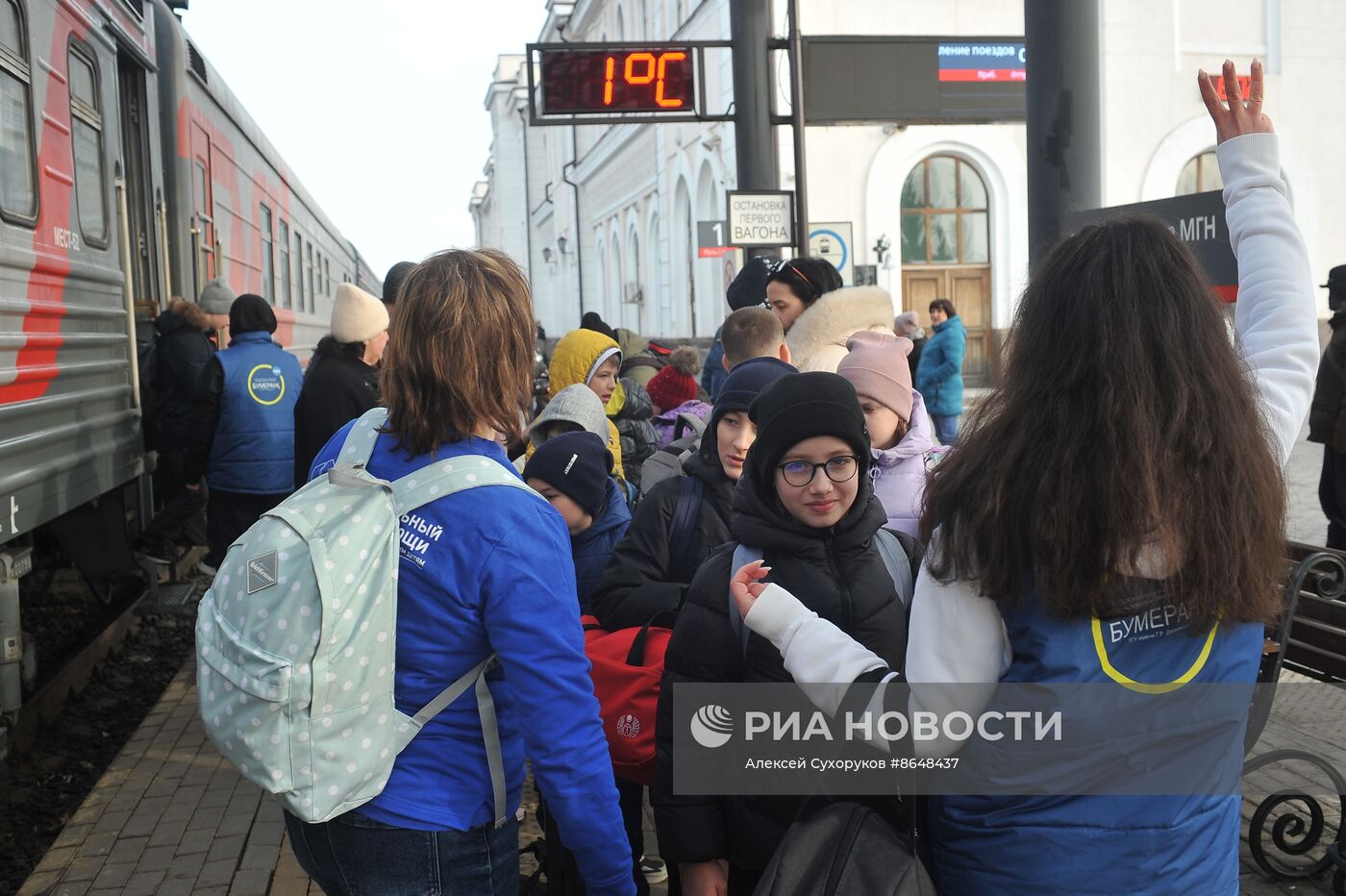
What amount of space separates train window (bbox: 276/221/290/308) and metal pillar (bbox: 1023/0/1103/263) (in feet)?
35.0

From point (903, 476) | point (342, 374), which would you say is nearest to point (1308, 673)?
point (903, 476)

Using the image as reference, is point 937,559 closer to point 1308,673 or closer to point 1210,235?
point 1210,235

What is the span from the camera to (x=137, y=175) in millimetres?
8062

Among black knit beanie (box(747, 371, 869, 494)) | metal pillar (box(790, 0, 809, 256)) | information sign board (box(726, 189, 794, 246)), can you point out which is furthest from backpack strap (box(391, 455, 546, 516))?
metal pillar (box(790, 0, 809, 256))

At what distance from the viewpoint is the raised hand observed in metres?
2.51

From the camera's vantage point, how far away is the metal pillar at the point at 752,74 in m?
10.1

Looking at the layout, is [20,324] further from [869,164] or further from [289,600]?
[869,164]

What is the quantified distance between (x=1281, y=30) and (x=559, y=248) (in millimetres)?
34244

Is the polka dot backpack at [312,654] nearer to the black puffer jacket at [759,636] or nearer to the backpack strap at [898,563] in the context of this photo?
the black puffer jacket at [759,636]

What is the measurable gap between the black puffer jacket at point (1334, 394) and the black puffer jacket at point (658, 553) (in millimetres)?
5004

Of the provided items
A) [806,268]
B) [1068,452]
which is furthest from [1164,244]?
[806,268]

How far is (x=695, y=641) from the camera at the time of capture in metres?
2.58

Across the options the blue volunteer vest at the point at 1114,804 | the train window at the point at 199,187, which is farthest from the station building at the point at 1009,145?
the blue volunteer vest at the point at 1114,804

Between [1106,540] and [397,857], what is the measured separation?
4.09ft
